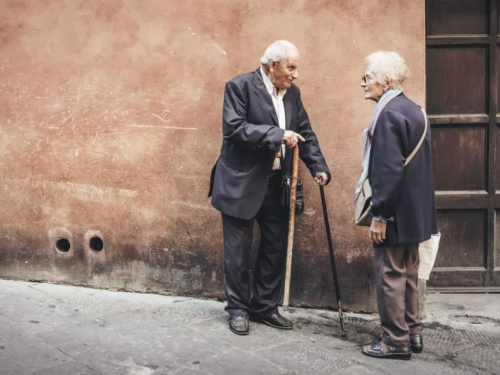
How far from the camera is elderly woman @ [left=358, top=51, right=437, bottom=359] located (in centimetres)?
397

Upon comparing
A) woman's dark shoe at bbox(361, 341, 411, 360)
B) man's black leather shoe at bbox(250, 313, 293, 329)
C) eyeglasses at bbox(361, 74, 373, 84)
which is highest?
eyeglasses at bbox(361, 74, 373, 84)

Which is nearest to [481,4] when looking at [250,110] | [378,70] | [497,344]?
[378,70]

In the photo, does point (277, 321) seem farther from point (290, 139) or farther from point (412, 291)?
point (290, 139)

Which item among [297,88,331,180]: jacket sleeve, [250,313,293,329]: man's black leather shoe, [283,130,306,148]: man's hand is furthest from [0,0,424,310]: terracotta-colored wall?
[283,130,306,148]: man's hand

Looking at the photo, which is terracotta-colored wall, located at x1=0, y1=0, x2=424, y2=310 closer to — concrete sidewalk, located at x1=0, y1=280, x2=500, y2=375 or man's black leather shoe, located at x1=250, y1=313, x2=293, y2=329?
concrete sidewalk, located at x1=0, y1=280, x2=500, y2=375

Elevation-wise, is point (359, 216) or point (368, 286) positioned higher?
point (359, 216)

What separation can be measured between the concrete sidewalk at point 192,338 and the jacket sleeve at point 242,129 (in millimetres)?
1189

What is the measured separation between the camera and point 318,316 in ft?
16.4

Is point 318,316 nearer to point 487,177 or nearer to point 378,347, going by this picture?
point 378,347

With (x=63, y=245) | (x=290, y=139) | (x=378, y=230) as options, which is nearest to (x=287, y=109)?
(x=290, y=139)

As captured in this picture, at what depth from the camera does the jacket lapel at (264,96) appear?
455 cm

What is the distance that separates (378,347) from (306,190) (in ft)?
4.21

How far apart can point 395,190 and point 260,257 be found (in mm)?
1194

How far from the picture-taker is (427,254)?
4.33 m
